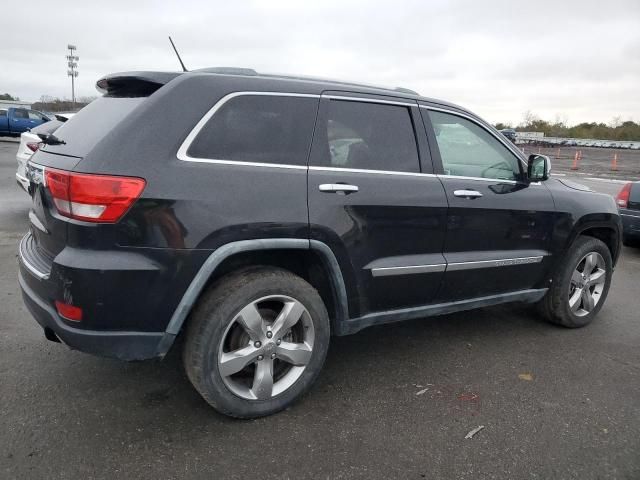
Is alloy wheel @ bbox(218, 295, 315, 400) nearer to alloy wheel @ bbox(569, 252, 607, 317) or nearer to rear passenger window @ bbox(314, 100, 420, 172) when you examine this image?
rear passenger window @ bbox(314, 100, 420, 172)

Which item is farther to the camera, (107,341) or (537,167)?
(537,167)

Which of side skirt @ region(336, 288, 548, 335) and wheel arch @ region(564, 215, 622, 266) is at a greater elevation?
wheel arch @ region(564, 215, 622, 266)

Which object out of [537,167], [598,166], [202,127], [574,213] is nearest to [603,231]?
[574,213]

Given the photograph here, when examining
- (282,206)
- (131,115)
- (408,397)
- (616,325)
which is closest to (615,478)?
(408,397)

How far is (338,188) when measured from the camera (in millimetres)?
2887

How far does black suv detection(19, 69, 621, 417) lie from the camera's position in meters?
2.43

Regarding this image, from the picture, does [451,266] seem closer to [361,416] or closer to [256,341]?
[361,416]

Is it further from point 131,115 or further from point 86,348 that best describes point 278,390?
point 131,115

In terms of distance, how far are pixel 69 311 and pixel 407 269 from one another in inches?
74.7

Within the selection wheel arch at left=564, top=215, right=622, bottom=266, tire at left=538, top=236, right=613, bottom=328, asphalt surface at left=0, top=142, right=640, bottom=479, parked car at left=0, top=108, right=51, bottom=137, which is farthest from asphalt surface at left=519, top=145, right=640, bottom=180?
parked car at left=0, top=108, right=51, bottom=137

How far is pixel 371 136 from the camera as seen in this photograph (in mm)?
3184

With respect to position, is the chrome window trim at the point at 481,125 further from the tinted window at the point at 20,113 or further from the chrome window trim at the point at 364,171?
the tinted window at the point at 20,113

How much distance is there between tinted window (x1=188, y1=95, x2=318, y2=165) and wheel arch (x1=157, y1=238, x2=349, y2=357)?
1.51 feet

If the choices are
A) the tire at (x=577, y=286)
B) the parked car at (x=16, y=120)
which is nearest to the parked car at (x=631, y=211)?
the tire at (x=577, y=286)
